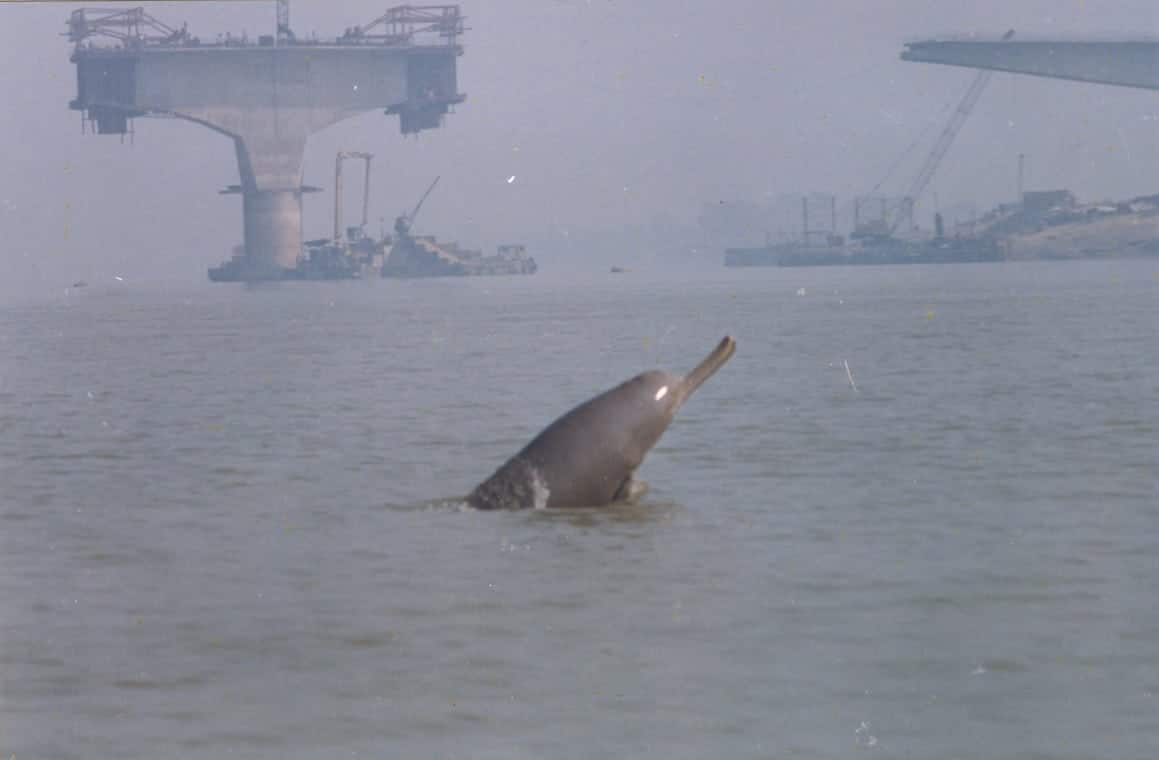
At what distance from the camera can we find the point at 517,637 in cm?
1009

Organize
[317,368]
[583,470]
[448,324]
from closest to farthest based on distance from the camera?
1. [583,470]
2. [317,368]
3. [448,324]

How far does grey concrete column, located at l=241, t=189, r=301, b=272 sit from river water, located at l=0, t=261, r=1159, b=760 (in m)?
121

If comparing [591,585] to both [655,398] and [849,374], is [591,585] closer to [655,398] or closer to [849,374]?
[655,398]

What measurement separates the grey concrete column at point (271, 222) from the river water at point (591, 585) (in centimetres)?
12065

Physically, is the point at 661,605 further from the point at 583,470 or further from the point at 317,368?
the point at 317,368

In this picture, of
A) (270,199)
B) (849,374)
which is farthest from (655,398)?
(270,199)

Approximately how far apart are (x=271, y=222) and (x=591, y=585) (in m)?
140

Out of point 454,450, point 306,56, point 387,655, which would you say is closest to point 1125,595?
point 387,655

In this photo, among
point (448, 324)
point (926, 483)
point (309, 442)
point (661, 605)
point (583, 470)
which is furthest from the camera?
point (448, 324)

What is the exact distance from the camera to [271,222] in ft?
487

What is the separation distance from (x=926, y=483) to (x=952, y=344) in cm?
2550

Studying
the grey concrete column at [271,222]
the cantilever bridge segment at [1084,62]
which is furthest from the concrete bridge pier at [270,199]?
the cantilever bridge segment at [1084,62]

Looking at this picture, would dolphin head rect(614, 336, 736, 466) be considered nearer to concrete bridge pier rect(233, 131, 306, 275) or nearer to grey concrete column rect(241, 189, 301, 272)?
concrete bridge pier rect(233, 131, 306, 275)

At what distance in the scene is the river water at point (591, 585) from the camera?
8.38 metres
